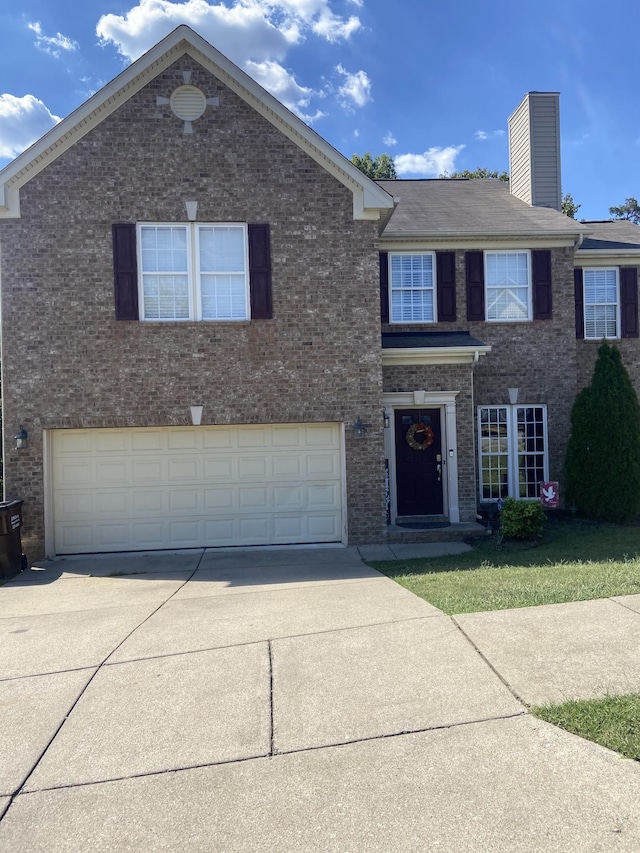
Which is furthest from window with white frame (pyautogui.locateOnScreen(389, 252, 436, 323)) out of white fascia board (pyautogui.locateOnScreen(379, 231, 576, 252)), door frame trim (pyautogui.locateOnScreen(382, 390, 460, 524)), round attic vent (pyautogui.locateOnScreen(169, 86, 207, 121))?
round attic vent (pyautogui.locateOnScreen(169, 86, 207, 121))

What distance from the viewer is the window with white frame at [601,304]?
13766mm

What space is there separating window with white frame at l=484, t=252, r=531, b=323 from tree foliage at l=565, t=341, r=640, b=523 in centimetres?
193

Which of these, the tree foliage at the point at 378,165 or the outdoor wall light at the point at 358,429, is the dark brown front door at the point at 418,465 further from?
the tree foliage at the point at 378,165

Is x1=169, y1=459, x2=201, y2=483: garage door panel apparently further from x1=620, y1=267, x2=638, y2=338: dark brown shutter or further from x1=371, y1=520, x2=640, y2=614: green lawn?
x1=620, y1=267, x2=638, y2=338: dark brown shutter

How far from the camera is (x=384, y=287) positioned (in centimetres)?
1311

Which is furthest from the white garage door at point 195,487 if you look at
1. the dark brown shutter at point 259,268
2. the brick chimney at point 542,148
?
the brick chimney at point 542,148

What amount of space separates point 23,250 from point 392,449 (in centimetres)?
730

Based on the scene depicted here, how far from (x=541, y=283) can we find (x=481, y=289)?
1261 mm

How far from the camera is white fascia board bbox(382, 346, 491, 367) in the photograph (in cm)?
1139

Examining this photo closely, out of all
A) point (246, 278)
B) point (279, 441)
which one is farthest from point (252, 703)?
→ point (246, 278)

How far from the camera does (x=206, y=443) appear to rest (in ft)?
36.3

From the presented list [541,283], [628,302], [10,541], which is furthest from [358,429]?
[628,302]

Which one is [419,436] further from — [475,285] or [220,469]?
[220,469]

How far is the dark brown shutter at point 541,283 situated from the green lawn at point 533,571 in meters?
4.50
